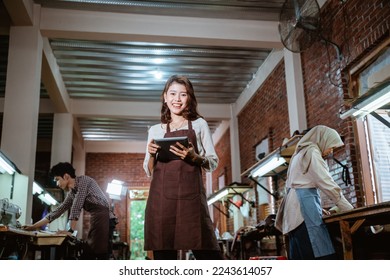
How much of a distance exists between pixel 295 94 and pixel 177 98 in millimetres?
4237

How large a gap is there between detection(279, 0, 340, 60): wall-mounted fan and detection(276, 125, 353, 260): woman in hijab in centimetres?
133

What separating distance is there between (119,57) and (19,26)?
177 cm

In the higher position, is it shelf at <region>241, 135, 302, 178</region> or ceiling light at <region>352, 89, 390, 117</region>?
shelf at <region>241, 135, 302, 178</region>

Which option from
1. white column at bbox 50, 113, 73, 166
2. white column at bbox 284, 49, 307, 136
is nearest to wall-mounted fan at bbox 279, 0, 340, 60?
white column at bbox 284, 49, 307, 136

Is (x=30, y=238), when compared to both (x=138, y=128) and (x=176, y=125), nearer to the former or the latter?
(x=176, y=125)

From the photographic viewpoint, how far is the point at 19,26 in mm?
5461

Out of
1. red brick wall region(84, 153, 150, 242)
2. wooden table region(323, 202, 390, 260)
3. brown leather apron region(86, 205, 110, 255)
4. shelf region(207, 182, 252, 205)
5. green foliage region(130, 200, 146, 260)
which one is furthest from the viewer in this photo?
red brick wall region(84, 153, 150, 242)

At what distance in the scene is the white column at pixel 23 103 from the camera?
5.08 meters

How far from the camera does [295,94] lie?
5.82 m

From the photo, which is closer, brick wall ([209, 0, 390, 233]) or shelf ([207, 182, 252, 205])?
brick wall ([209, 0, 390, 233])

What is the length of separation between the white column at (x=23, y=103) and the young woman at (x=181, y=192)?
12.0 feet

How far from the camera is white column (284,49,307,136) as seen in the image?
5742 mm

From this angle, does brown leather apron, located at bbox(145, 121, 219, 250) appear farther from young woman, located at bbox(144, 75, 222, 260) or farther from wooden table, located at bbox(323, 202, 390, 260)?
wooden table, located at bbox(323, 202, 390, 260)

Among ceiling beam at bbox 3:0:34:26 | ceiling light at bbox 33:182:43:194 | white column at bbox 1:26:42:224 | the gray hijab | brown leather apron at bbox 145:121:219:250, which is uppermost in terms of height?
ceiling beam at bbox 3:0:34:26
